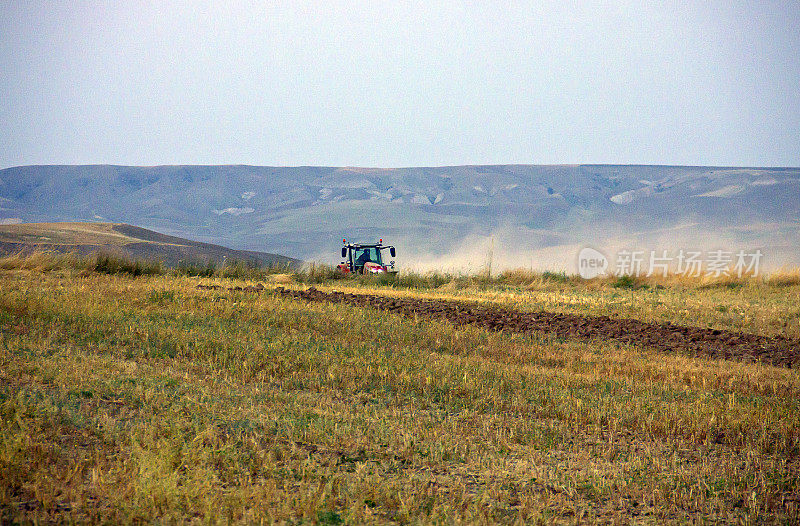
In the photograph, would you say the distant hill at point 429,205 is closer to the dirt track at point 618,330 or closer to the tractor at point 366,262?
the tractor at point 366,262

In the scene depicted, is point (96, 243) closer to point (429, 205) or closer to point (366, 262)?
point (366, 262)

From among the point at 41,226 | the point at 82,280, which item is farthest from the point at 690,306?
the point at 41,226

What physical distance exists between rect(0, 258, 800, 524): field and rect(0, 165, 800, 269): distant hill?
233 ft

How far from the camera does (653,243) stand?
9038cm

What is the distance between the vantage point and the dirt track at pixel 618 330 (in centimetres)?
1232

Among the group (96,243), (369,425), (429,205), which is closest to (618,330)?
(369,425)

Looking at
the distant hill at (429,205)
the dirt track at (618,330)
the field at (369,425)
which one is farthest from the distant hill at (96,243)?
the distant hill at (429,205)

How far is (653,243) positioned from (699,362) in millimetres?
84412

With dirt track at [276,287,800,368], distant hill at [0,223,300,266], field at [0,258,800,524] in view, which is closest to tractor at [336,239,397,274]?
dirt track at [276,287,800,368]

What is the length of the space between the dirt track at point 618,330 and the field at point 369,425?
82 centimetres

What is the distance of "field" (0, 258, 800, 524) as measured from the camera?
14.8 feet

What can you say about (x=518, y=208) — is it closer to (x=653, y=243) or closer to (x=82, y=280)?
(x=653, y=243)

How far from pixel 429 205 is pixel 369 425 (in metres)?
123

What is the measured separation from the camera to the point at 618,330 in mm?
14641
